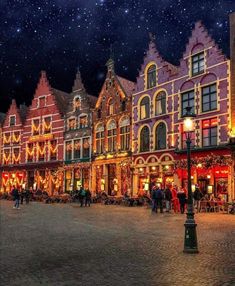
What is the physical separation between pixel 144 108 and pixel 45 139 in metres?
17.0

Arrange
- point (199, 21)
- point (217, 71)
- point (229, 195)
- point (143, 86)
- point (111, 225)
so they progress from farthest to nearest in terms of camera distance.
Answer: point (143, 86) < point (199, 21) < point (217, 71) < point (229, 195) < point (111, 225)

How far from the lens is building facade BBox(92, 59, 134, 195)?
41969mm

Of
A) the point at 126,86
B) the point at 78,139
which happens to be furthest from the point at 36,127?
the point at 126,86

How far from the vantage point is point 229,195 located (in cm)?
3111

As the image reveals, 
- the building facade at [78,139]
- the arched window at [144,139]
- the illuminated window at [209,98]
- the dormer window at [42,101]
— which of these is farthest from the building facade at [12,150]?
the illuminated window at [209,98]

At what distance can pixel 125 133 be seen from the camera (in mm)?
42469

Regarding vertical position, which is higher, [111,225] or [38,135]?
[38,135]

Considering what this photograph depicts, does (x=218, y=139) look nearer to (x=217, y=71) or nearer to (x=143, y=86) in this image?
(x=217, y=71)

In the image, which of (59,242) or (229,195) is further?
(229,195)

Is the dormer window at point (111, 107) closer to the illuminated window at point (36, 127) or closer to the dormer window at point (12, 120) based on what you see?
the illuminated window at point (36, 127)

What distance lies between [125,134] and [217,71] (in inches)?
503

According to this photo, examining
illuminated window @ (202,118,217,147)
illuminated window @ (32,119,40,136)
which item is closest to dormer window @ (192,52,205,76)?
illuminated window @ (202,118,217,147)

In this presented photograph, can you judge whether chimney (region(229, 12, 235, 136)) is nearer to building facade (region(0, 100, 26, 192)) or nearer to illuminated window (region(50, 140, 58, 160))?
illuminated window (region(50, 140, 58, 160))

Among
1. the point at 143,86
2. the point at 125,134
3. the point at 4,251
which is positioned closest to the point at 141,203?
the point at 125,134
